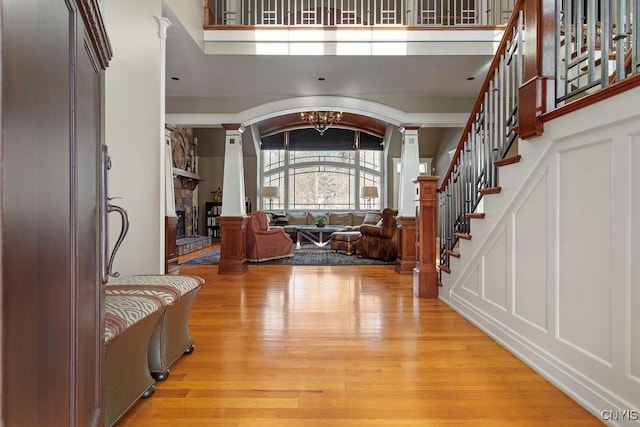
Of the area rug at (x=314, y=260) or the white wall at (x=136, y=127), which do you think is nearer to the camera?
the white wall at (x=136, y=127)

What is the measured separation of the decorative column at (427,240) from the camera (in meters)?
3.80

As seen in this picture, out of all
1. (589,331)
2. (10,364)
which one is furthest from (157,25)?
(589,331)

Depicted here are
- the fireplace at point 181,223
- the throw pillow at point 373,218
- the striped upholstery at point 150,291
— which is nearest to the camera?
the striped upholstery at point 150,291

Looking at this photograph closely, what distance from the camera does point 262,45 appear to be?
15.0 feet

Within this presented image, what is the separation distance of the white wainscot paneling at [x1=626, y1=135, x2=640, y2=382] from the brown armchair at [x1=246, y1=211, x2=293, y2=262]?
17.9 ft

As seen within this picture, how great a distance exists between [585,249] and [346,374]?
131 centimetres

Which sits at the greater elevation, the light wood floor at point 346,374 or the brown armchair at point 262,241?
the brown armchair at point 262,241

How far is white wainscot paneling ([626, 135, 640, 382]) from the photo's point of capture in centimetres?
142

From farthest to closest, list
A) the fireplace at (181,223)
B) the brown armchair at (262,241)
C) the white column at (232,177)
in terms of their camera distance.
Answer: the fireplace at (181,223), the brown armchair at (262,241), the white column at (232,177)

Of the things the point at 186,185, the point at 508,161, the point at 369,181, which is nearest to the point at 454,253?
the point at 508,161

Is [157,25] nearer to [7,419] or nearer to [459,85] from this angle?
[7,419]

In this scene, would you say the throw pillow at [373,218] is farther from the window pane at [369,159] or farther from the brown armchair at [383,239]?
the window pane at [369,159]

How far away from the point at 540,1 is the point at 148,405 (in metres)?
2.89

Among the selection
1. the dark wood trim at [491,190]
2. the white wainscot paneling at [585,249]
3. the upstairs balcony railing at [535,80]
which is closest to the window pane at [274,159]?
the upstairs balcony railing at [535,80]
